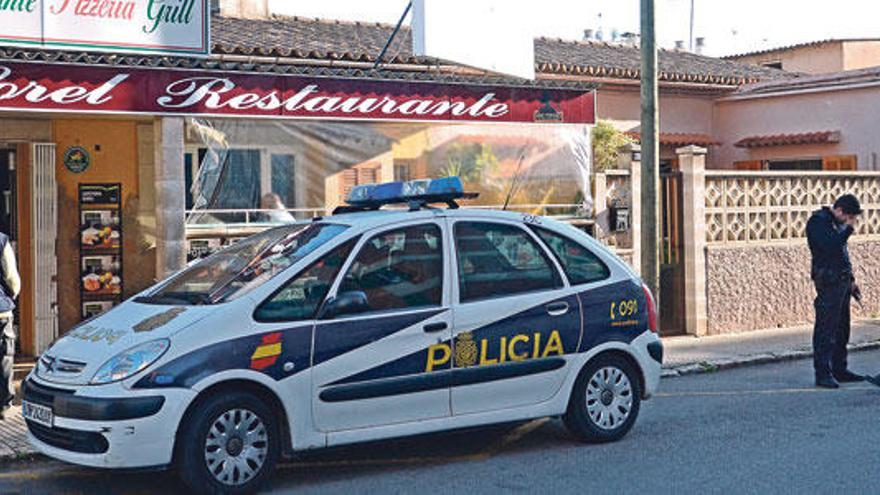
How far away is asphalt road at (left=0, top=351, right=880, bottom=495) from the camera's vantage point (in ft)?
22.8

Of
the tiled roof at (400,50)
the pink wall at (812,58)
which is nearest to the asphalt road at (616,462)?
the tiled roof at (400,50)

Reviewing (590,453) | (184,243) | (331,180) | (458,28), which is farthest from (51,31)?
(590,453)

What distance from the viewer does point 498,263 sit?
767cm

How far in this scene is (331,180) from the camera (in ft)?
40.4

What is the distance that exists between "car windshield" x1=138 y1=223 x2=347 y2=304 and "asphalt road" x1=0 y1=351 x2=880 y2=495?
45.6 inches

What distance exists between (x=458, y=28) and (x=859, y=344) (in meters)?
5.91

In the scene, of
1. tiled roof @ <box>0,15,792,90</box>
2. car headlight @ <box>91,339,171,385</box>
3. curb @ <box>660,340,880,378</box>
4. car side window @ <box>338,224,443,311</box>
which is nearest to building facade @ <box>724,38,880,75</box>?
tiled roof @ <box>0,15,792,90</box>

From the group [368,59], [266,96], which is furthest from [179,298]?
[368,59]

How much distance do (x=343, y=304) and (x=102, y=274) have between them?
19.0 ft

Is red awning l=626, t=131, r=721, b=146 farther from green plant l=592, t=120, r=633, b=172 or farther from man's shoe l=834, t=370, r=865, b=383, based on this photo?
man's shoe l=834, t=370, r=865, b=383

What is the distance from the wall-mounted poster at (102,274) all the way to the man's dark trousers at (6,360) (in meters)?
2.72

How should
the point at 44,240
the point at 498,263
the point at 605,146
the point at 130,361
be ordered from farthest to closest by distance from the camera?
1. the point at 605,146
2. the point at 44,240
3. the point at 498,263
4. the point at 130,361

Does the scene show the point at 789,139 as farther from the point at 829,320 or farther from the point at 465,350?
the point at 465,350

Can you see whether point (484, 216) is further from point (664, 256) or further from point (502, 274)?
point (664, 256)
